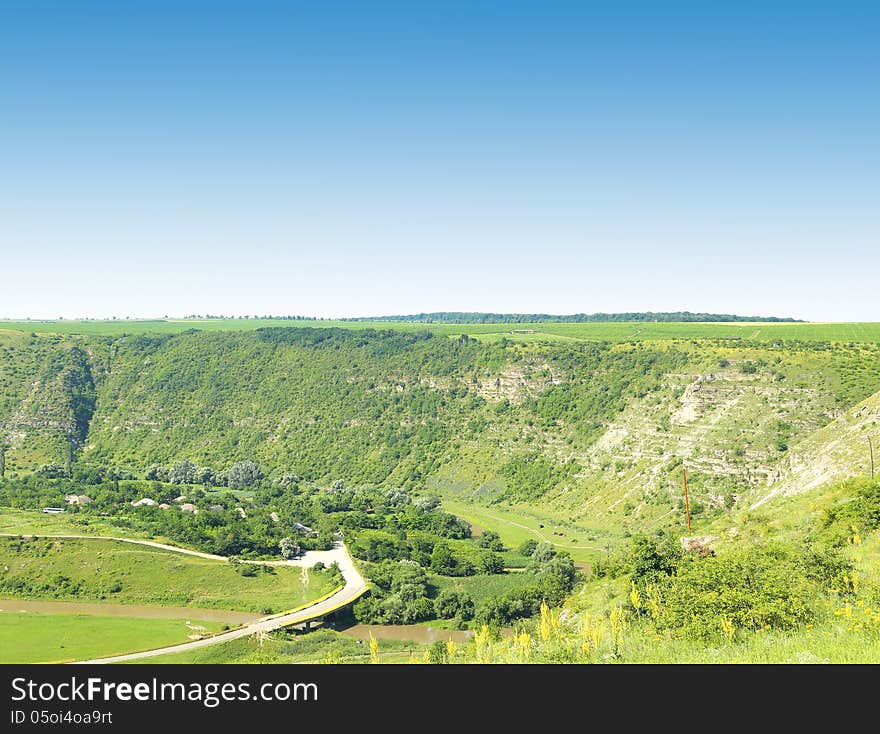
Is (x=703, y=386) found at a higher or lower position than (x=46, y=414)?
higher

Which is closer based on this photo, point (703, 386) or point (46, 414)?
point (703, 386)

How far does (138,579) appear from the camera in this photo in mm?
71188

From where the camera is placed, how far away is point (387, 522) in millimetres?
94375

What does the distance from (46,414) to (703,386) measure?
12686 cm

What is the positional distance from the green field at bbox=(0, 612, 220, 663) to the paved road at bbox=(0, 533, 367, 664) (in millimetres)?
2314

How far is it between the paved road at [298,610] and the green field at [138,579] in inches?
61.7

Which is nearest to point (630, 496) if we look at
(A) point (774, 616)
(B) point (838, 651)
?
(A) point (774, 616)

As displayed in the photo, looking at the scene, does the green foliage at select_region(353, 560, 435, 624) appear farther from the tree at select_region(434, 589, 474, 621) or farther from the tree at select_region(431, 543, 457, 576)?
the tree at select_region(431, 543, 457, 576)

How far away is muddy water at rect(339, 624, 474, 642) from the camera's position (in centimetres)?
5856

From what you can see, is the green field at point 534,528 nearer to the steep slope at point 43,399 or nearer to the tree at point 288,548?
the tree at point 288,548

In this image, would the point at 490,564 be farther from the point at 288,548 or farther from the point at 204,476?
the point at 204,476

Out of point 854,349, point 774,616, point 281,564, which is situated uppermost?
point 854,349

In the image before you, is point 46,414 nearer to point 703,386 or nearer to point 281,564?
point 281,564

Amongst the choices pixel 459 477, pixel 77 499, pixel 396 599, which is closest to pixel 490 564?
pixel 396 599
